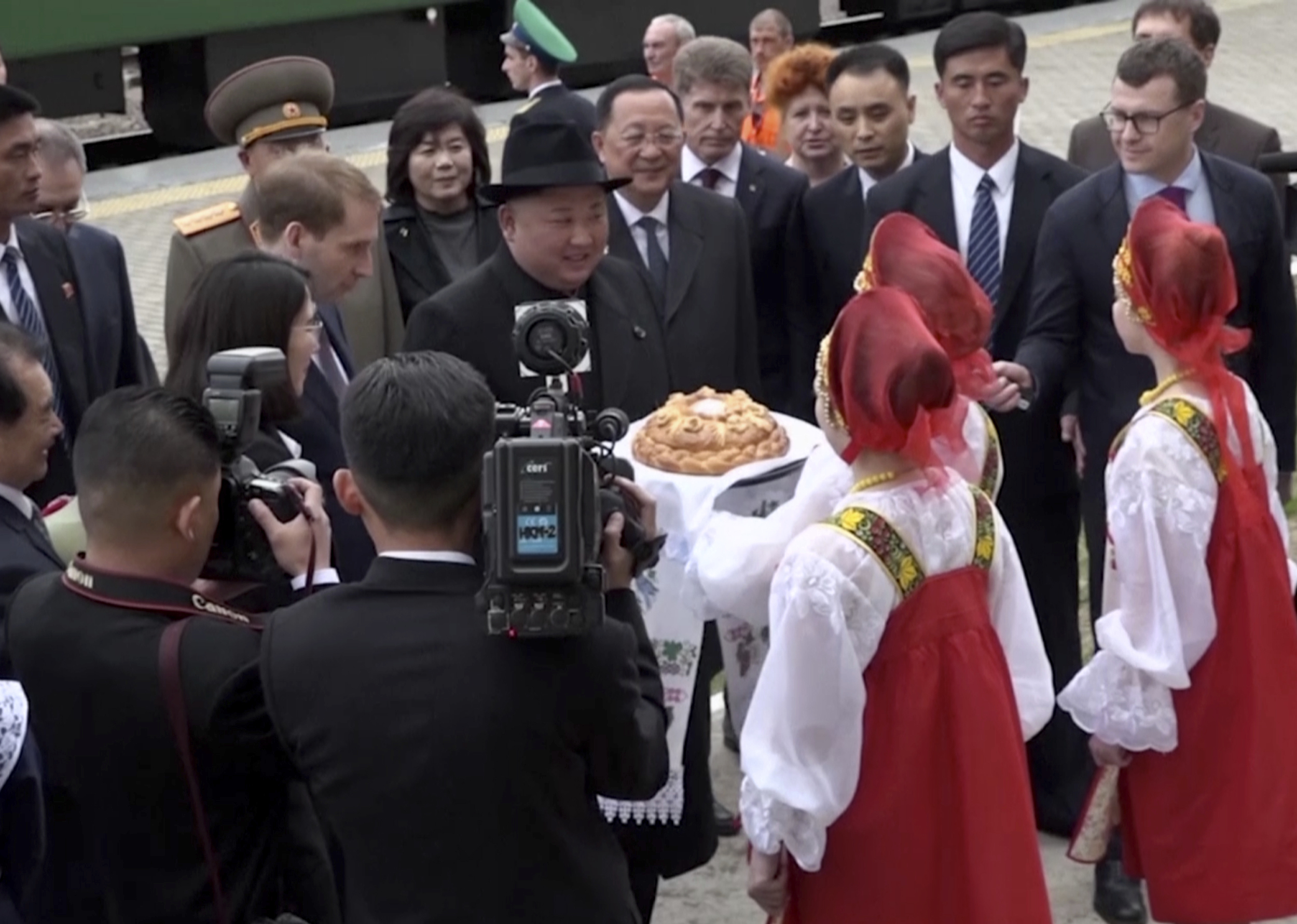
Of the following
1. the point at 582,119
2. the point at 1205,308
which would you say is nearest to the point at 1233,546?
the point at 1205,308

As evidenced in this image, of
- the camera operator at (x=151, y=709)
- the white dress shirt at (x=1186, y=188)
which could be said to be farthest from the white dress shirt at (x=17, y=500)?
the white dress shirt at (x=1186, y=188)

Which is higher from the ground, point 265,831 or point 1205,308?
point 1205,308

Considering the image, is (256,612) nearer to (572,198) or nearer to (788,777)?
(788,777)

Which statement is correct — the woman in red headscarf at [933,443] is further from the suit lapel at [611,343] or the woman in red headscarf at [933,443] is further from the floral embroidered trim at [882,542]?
the suit lapel at [611,343]

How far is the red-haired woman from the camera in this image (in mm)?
7766

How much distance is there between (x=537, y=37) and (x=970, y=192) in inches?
183

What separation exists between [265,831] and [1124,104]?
3.49 meters

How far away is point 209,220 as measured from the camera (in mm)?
6191

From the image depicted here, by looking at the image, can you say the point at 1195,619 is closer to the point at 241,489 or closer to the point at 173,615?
the point at 241,489

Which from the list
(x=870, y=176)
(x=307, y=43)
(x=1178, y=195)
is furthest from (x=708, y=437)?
(x=307, y=43)

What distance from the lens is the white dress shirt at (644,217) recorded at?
644 centimetres

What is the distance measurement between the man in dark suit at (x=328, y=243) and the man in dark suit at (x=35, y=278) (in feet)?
2.23

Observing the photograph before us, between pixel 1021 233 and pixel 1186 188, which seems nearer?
pixel 1186 188

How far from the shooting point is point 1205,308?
15.8 ft
